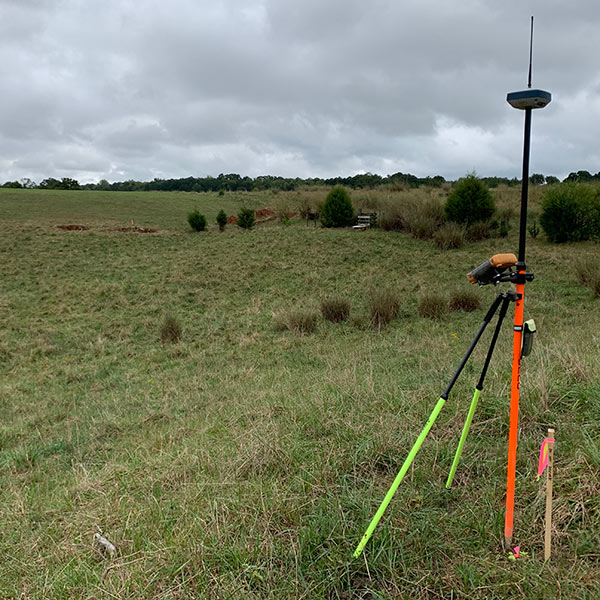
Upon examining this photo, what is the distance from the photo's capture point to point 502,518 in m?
2.14

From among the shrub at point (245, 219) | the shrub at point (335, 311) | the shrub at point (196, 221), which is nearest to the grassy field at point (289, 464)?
the shrub at point (335, 311)

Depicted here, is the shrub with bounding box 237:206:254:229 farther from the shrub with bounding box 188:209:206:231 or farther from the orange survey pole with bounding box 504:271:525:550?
the orange survey pole with bounding box 504:271:525:550

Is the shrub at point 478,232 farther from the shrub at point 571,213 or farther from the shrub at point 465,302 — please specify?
the shrub at point 465,302

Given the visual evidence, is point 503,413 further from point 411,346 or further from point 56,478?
point 411,346

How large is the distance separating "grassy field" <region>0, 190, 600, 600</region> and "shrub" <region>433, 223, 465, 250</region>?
7.72 m

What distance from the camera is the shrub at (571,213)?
15359 millimetres

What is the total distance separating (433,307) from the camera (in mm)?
9461

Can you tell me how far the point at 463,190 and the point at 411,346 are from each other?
44.3 feet

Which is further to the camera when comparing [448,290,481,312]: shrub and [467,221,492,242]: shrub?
[467,221,492,242]: shrub

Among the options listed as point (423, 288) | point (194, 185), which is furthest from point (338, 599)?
point (194, 185)

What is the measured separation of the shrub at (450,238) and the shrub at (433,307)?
782 centimetres

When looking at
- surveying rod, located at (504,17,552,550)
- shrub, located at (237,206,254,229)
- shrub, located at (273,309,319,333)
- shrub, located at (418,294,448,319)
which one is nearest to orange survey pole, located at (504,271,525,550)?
surveying rod, located at (504,17,552,550)

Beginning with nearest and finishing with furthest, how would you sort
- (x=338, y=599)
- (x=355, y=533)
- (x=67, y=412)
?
(x=338, y=599) < (x=355, y=533) < (x=67, y=412)

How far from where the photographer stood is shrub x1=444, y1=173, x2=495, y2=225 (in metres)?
18.2
